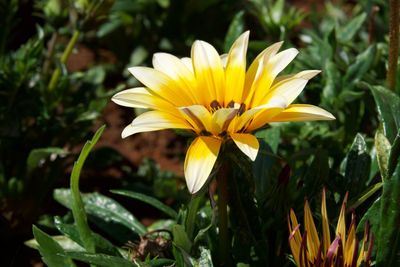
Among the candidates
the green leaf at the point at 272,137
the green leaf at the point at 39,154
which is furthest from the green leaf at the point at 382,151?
the green leaf at the point at 39,154

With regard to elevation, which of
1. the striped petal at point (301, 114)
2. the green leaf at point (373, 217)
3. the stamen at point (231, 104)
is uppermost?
the stamen at point (231, 104)

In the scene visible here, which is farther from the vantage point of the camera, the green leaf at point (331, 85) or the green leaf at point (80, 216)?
the green leaf at point (331, 85)

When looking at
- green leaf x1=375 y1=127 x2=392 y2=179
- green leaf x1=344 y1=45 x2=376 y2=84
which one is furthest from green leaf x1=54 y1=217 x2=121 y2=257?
green leaf x1=344 y1=45 x2=376 y2=84

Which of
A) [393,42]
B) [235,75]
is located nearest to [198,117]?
[235,75]

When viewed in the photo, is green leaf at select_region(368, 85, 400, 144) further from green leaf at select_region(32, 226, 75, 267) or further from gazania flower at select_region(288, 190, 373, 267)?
green leaf at select_region(32, 226, 75, 267)

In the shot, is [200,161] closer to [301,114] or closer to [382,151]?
[301,114]

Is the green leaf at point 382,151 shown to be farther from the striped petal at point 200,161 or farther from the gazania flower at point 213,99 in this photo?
the striped petal at point 200,161
